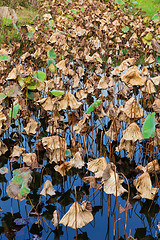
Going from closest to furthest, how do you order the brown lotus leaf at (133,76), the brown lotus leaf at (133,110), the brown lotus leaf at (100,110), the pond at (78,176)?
the pond at (78,176) < the brown lotus leaf at (133,76) < the brown lotus leaf at (133,110) < the brown lotus leaf at (100,110)

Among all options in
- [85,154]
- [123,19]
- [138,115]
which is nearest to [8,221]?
[85,154]

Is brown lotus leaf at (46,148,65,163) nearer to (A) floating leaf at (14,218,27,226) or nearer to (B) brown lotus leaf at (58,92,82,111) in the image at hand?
(B) brown lotus leaf at (58,92,82,111)

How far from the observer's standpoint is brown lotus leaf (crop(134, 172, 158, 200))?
4.75 ft

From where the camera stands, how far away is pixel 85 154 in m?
2.10

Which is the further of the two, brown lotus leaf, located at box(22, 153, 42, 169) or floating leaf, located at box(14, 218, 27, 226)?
brown lotus leaf, located at box(22, 153, 42, 169)

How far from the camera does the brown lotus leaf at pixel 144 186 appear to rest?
1448 mm

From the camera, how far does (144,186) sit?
1.49 meters

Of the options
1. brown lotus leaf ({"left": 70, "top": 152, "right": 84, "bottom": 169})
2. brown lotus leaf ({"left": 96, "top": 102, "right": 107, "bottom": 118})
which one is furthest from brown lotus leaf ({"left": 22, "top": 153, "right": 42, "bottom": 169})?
brown lotus leaf ({"left": 96, "top": 102, "right": 107, "bottom": 118})

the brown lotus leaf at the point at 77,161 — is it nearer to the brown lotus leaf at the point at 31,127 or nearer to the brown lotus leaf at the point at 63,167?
the brown lotus leaf at the point at 63,167

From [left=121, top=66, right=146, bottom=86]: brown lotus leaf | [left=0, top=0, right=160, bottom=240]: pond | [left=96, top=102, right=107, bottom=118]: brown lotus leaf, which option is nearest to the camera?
[left=0, top=0, right=160, bottom=240]: pond

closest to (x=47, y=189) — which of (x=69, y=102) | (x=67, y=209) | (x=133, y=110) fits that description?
(x=67, y=209)

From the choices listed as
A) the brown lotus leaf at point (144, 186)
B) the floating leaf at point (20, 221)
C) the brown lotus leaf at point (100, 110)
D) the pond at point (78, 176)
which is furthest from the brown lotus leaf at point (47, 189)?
the brown lotus leaf at point (100, 110)

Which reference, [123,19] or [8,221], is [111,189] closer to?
[8,221]

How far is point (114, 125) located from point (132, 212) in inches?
22.2
